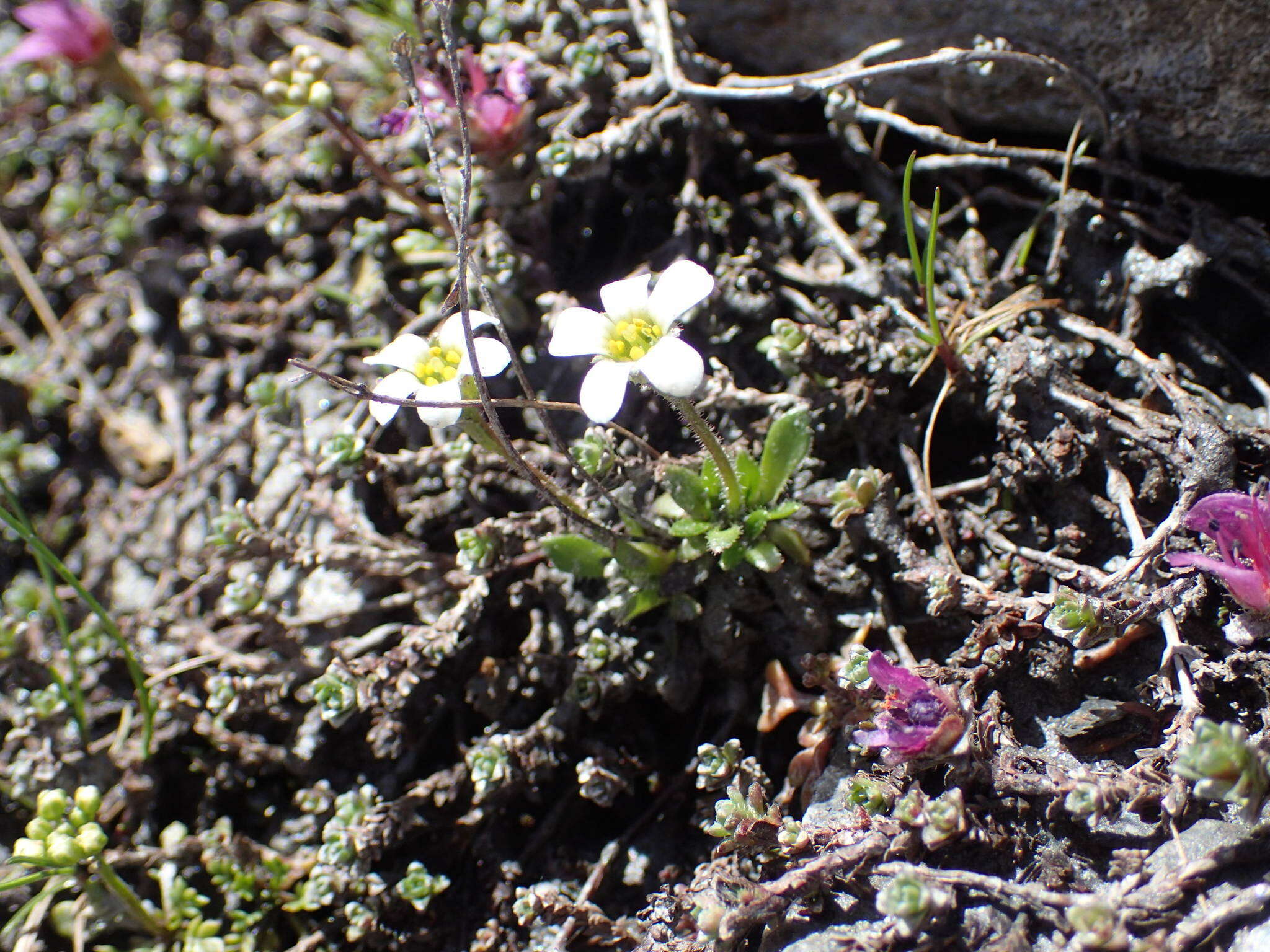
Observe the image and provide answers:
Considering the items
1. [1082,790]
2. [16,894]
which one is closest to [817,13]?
[1082,790]

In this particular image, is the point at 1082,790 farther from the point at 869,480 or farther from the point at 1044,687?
the point at 869,480

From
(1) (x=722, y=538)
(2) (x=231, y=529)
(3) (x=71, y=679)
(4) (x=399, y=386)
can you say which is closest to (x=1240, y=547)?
(1) (x=722, y=538)

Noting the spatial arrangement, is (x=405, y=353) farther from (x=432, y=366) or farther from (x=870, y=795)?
(x=870, y=795)

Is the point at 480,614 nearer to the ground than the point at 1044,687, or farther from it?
farther from it

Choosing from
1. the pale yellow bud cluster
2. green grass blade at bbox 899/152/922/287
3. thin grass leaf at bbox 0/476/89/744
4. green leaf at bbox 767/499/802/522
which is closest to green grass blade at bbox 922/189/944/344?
green grass blade at bbox 899/152/922/287

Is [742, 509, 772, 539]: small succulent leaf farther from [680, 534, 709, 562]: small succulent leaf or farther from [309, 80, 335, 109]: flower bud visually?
[309, 80, 335, 109]: flower bud
